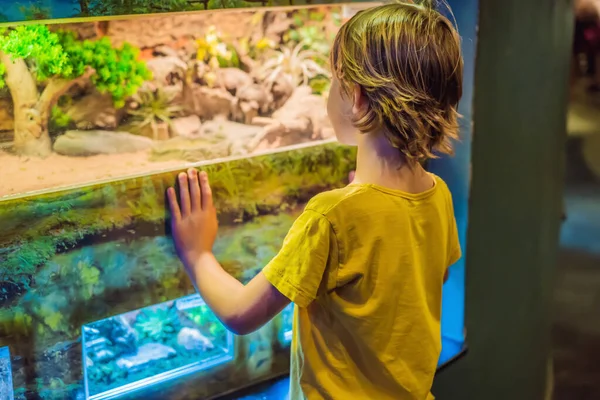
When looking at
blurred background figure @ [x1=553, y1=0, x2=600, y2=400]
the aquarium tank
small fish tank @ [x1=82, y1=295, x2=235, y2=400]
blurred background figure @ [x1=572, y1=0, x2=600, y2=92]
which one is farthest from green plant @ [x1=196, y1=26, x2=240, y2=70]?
blurred background figure @ [x1=572, y1=0, x2=600, y2=92]

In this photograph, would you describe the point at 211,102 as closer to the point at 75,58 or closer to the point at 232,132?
the point at 232,132

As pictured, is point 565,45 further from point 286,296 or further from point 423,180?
point 286,296

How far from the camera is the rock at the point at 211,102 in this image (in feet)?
4.36

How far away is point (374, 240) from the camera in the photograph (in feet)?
3.72

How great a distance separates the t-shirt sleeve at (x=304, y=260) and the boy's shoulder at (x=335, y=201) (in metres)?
0.01

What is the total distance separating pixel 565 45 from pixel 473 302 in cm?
81

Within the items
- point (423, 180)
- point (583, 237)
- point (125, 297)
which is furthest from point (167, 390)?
point (583, 237)

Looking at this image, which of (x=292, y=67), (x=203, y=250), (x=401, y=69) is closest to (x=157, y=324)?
(x=203, y=250)

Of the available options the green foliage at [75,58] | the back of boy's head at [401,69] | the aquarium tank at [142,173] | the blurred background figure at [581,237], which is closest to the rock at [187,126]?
the aquarium tank at [142,173]

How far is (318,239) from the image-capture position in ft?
3.61

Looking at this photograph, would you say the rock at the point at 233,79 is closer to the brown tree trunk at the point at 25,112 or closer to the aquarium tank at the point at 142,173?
the aquarium tank at the point at 142,173

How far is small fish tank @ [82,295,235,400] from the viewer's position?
4.29 feet

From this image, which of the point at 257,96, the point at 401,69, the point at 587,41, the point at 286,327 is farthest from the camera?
the point at 587,41

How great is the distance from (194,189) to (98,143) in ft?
0.67
